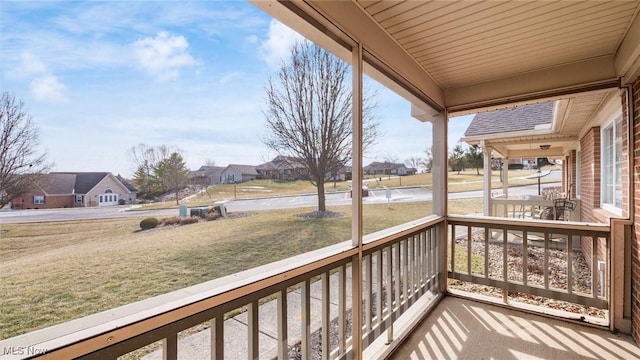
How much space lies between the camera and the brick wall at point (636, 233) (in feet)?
7.79

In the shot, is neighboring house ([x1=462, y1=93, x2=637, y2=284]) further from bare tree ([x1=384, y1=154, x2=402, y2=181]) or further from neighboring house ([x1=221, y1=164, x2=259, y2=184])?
neighboring house ([x1=221, y1=164, x2=259, y2=184])

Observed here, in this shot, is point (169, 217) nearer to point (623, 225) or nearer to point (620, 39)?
point (620, 39)

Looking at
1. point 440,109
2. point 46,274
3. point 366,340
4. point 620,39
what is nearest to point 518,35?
point 620,39

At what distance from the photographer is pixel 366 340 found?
2.12 meters

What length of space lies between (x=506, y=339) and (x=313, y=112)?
261cm

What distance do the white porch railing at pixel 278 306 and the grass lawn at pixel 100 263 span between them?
1.9 inches

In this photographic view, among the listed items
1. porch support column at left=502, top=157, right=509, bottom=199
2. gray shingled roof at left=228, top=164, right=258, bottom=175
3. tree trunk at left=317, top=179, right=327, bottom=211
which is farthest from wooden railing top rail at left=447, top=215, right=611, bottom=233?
porch support column at left=502, top=157, right=509, bottom=199

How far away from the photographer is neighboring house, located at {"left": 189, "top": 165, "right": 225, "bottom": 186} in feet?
3.53

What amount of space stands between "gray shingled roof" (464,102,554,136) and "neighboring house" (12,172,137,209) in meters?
5.99

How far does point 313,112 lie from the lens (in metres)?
1.62

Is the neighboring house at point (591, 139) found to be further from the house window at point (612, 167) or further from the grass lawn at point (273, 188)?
the grass lawn at point (273, 188)

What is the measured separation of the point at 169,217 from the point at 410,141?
2.55m

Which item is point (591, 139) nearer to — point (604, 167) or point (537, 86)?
point (604, 167)

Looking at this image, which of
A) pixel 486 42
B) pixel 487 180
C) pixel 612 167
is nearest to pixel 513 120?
pixel 487 180
